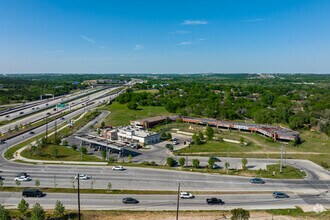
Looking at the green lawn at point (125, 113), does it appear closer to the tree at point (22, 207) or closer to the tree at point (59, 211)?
the tree at point (22, 207)

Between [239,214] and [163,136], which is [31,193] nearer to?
[239,214]

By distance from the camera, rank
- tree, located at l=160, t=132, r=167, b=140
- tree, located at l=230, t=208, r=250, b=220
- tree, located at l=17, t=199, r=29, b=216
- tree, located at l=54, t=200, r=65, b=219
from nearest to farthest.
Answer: tree, located at l=230, t=208, r=250, b=220 → tree, located at l=54, t=200, r=65, b=219 → tree, located at l=17, t=199, r=29, b=216 → tree, located at l=160, t=132, r=167, b=140

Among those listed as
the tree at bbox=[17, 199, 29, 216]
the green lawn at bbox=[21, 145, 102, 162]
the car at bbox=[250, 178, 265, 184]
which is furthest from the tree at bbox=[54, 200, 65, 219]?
the car at bbox=[250, 178, 265, 184]

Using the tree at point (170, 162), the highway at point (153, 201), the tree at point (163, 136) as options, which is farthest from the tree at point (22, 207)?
the tree at point (163, 136)

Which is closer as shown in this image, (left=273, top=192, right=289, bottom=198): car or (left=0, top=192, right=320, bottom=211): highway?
(left=0, top=192, right=320, bottom=211): highway

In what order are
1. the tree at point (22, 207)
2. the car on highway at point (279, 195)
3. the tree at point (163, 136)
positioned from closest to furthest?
the tree at point (22, 207), the car on highway at point (279, 195), the tree at point (163, 136)

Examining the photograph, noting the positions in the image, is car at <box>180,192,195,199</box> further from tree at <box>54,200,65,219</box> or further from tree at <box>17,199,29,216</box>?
tree at <box>17,199,29,216</box>

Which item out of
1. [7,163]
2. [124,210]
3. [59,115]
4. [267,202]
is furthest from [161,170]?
[59,115]

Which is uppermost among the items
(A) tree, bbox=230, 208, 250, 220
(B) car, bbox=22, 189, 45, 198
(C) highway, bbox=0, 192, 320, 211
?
(A) tree, bbox=230, 208, 250, 220
